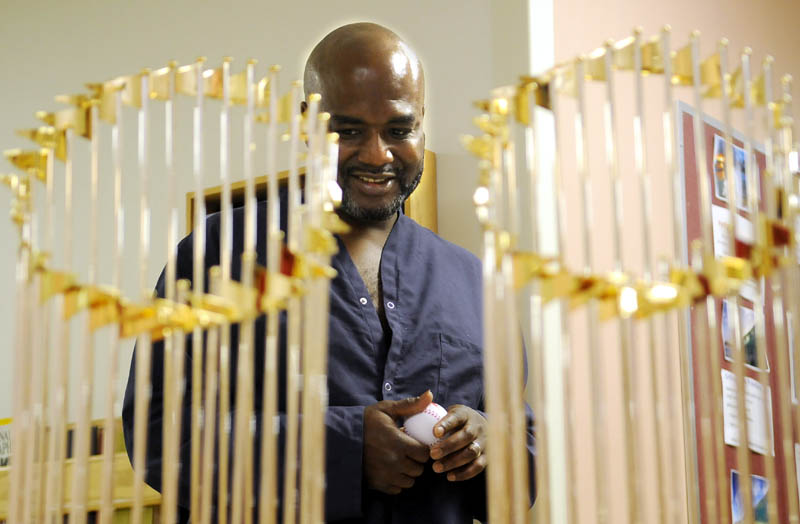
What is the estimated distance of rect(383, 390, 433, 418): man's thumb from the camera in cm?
102

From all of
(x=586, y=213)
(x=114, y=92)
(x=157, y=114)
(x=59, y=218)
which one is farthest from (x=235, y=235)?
(x=59, y=218)

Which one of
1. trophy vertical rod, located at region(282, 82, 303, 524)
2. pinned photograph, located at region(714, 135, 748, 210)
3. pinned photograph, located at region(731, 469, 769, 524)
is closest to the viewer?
trophy vertical rod, located at region(282, 82, 303, 524)

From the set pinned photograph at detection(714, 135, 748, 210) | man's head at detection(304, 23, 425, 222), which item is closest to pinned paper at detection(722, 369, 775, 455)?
pinned photograph at detection(714, 135, 748, 210)

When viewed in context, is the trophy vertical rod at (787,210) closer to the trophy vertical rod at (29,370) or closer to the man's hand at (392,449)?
the man's hand at (392,449)

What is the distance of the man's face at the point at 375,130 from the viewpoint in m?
1.16

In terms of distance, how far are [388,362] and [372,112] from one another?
28 centimetres

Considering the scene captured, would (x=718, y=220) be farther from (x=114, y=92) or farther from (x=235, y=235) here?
(x=114, y=92)

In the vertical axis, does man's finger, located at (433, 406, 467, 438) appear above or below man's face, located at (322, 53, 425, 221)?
below

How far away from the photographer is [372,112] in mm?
1158

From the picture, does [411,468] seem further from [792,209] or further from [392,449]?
[792,209]

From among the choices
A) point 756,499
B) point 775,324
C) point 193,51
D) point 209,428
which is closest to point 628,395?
point 775,324

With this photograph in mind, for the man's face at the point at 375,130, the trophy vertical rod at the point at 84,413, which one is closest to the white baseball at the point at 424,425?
the man's face at the point at 375,130

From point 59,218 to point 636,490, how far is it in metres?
2.38

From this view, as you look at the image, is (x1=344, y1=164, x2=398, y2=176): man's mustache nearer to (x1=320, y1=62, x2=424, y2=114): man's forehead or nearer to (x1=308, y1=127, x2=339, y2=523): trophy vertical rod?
(x1=320, y1=62, x2=424, y2=114): man's forehead
